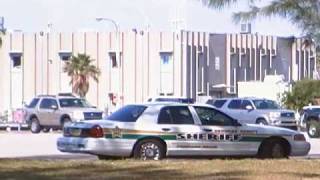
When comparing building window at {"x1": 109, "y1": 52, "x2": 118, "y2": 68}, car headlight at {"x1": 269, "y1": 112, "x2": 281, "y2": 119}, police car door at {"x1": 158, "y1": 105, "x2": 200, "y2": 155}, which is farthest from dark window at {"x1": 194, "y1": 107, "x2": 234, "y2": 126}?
building window at {"x1": 109, "y1": 52, "x2": 118, "y2": 68}

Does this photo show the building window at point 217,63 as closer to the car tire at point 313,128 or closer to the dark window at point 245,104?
the dark window at point 245,104

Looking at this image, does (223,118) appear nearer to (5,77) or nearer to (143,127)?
(143,127)

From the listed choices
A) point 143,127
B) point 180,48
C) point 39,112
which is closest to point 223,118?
point 143,127

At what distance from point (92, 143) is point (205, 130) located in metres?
2.58

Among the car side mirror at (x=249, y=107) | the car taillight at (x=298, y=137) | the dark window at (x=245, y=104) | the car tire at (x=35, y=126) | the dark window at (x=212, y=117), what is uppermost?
the dark window at (x=212, y=117)

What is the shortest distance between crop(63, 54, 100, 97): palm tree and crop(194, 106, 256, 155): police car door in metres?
52.0

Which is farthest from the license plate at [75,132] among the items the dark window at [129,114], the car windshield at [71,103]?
the car windshield at [71,103]

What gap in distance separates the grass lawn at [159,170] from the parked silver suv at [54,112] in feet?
88.7

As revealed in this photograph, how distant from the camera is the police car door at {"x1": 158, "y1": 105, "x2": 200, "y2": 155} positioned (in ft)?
65.3

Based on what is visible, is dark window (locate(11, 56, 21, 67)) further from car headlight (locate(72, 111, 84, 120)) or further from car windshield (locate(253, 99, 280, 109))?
car windshield (locate(253, 99, 280, 109))

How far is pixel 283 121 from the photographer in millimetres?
41469

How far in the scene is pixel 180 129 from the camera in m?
19.9

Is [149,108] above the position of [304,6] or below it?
below

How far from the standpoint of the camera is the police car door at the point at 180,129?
19891 millimetres
